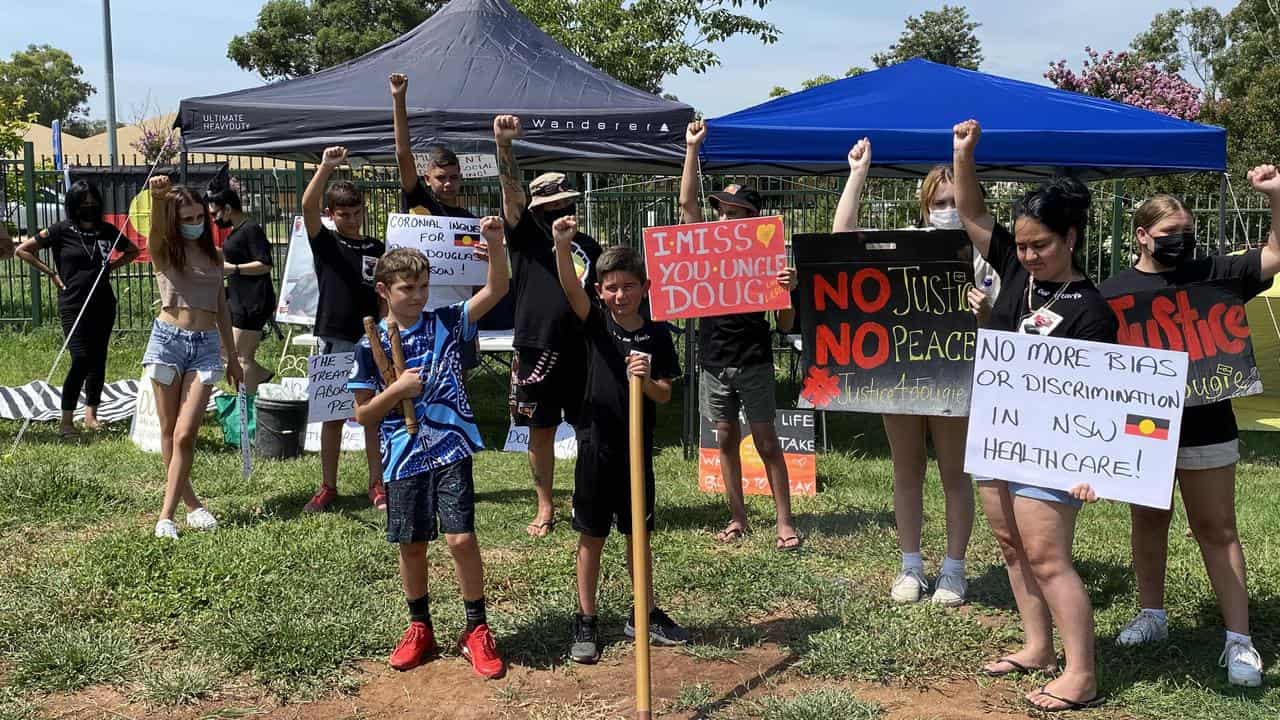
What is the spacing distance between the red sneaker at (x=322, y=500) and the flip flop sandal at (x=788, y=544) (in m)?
2.57

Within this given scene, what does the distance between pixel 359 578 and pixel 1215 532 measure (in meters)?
3.59

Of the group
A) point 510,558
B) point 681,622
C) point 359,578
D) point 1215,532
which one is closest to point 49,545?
point 359,578

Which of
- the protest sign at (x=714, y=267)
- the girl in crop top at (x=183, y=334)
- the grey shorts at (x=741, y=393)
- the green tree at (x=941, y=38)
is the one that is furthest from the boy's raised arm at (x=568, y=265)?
the green tree at (x=941, y=38)

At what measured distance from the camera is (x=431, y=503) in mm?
4297

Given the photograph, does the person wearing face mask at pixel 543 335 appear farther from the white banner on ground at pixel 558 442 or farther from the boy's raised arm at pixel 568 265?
the white banner on ground at pixel 558 442

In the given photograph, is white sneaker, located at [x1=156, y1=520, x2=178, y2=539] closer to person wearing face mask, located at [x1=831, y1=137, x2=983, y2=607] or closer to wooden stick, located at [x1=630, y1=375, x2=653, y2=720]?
wooden stick, located at [x1=630, y1=375, x2=653, y2=720]

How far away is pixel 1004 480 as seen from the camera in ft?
13.2

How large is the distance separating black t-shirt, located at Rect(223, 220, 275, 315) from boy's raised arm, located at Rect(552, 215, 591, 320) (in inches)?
209

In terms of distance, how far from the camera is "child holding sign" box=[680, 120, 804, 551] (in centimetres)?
599

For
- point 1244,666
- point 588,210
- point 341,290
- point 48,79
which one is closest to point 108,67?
point 588,210

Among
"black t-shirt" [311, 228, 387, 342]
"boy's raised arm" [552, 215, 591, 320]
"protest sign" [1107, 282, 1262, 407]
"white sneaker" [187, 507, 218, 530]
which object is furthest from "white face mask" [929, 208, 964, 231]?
"white sneaker" [187, 507, 218, 530]

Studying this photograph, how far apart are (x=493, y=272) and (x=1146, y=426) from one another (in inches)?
92.3

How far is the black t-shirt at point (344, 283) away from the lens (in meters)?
6.34

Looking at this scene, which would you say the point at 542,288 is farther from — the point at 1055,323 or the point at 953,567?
the point at 1055,323
